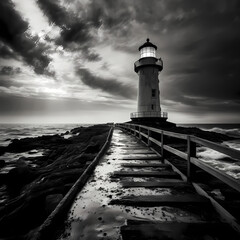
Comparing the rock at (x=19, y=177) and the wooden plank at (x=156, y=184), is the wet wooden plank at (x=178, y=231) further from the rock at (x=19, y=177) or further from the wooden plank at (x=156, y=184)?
the rock at (x=19, y=177)

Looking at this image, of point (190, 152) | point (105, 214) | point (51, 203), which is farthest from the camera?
point (190, 152)

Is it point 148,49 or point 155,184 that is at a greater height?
point 148,49

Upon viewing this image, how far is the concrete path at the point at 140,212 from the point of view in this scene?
6.33 ft

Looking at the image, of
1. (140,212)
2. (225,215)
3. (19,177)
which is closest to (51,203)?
(140,212)

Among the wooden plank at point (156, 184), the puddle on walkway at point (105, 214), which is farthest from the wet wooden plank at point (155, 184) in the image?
the puddle on walkway at point (105, 214)

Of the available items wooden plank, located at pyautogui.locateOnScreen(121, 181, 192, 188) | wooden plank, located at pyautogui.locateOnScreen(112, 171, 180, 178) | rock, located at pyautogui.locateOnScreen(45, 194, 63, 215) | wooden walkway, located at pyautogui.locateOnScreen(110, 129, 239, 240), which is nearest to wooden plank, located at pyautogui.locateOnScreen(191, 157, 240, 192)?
wooden walkway, located at pyautogui.locateOnScreen(110, 129, 239, 240)

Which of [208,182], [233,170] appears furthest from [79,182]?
[233,170]

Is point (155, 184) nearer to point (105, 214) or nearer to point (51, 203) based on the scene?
point (105, 214)

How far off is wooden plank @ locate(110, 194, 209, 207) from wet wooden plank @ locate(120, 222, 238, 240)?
558 millimetres

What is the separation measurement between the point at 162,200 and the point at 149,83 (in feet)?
75.4

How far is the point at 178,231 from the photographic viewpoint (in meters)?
1.95

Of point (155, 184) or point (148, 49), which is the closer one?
point (155, 184)

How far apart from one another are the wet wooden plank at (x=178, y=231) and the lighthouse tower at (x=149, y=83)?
22591 mm

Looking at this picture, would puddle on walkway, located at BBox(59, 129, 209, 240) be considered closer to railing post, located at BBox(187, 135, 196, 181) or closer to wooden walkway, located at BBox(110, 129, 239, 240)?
wooden walkway, located at BBox(110, 129, 239, 240)
